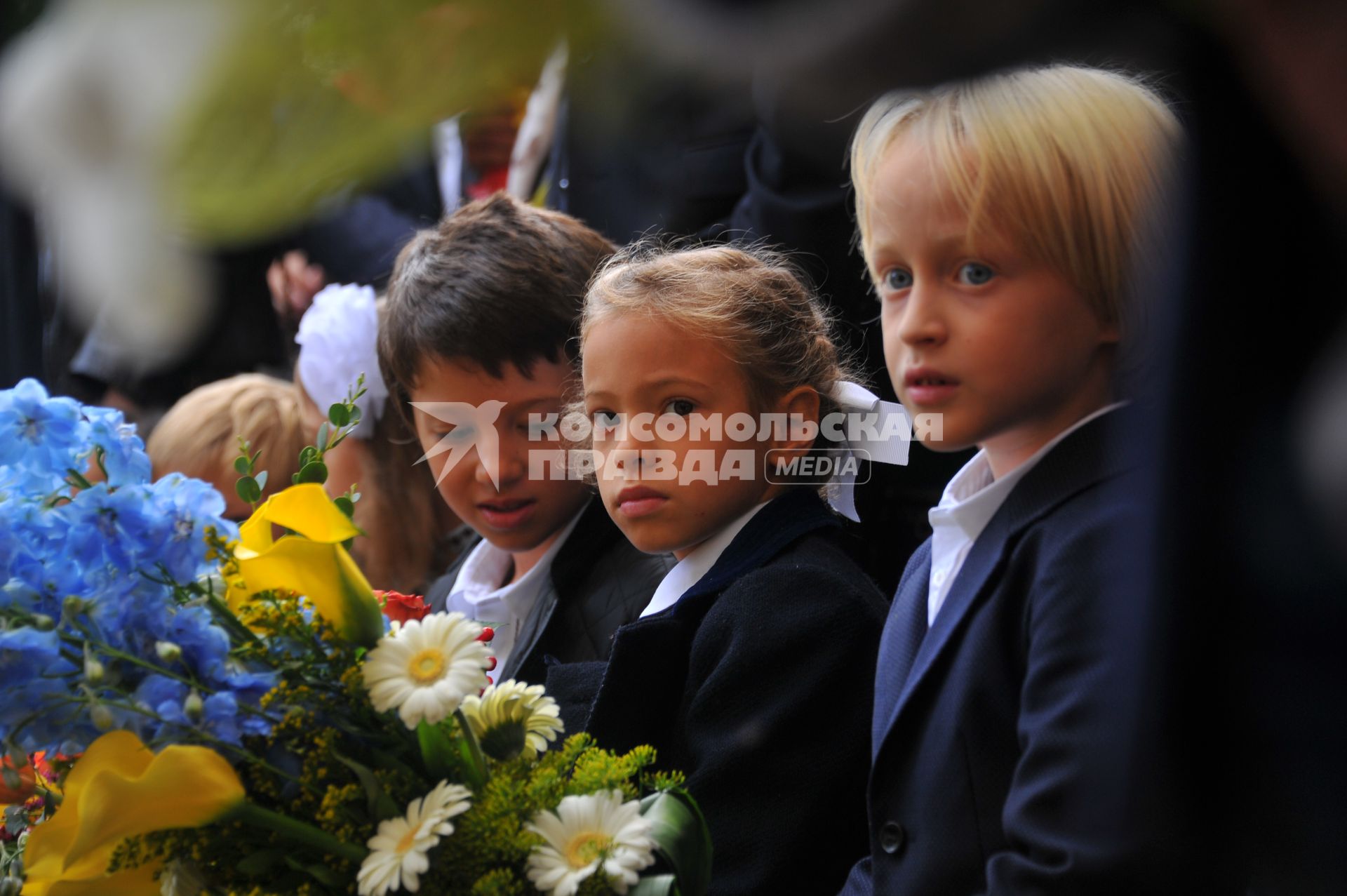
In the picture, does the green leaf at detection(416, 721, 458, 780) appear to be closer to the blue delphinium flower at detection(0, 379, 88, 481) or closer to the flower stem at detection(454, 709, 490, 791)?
the flower stem at detection(454, 709, 490, 791)

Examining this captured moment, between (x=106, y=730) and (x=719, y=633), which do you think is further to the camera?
(x=719, y=633)

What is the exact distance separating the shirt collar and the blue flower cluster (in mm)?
529

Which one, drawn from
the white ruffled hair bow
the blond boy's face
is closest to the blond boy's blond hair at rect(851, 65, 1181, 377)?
the blond boy's face

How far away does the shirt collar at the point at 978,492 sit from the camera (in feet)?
3.22

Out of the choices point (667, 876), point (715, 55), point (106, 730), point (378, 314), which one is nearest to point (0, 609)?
point (106, 730)

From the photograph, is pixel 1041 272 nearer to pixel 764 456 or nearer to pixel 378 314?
pixel 764 456

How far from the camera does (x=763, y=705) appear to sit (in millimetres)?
1153

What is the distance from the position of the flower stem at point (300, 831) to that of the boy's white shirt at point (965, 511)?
46 centimetres

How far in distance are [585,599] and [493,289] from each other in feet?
1.27

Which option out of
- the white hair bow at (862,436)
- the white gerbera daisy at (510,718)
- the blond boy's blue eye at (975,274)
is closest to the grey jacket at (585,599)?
the white hair bow at (862,436)

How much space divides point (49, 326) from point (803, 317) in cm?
103

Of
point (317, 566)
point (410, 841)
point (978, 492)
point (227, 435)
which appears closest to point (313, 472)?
point (317, 566)

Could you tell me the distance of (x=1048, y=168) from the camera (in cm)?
95

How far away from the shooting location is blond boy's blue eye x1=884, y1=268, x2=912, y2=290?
104 cm
